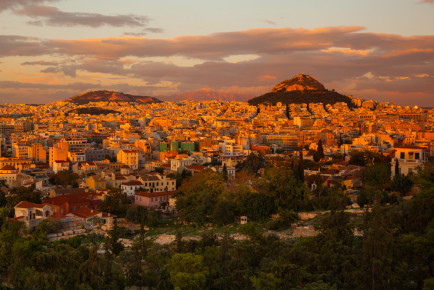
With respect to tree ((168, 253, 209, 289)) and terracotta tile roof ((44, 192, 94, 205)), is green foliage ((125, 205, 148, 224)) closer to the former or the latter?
terracotta tile roof ((44, 192, 94, 205))

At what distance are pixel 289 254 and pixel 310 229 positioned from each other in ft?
16.5

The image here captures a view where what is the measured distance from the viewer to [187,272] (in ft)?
36.5

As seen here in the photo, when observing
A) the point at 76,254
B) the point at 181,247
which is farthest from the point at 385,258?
the point at 76,254

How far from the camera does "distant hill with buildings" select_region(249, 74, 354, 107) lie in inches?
3878

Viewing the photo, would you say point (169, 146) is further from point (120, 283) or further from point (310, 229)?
point (120, 283)

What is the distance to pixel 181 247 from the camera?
13.4 metres

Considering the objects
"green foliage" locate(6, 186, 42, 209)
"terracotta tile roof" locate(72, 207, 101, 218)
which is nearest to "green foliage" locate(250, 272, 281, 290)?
"terracotta tile roof" locate(72, 207, 101, 218)

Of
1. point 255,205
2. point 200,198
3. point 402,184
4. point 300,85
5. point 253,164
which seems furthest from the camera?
point 300,85

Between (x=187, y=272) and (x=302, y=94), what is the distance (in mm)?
91984

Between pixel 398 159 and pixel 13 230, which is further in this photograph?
pixel 398 159

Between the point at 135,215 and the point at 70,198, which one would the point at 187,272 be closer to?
the point at 135,215

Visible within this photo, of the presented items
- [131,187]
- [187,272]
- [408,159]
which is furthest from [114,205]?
[408,159]

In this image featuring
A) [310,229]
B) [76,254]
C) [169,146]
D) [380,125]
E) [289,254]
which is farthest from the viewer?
[380,125]

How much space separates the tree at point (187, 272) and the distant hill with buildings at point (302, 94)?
88.3 metres
